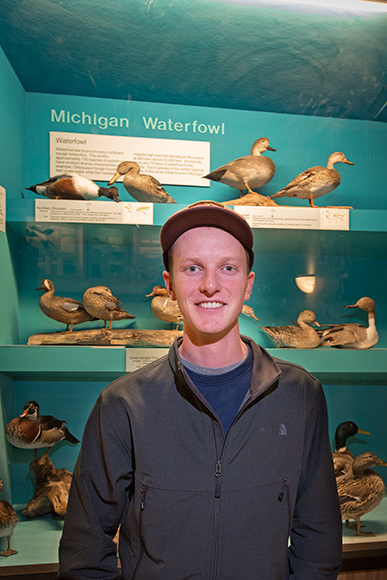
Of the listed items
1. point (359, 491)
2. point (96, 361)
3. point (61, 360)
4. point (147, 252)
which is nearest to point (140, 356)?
point (96, 361)

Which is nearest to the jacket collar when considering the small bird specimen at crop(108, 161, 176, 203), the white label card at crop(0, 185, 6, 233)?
the small bird specimen at crop(108, 161, 176, 203)

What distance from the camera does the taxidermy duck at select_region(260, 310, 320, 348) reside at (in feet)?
4.87

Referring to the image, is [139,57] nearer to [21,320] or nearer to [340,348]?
[21,320]

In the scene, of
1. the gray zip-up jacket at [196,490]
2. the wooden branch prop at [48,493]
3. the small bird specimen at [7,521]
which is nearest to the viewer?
the gray zip-up jacket at [196,490]

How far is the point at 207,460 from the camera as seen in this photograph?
77 centimetres

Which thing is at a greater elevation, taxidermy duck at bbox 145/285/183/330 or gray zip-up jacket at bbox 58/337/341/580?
taxidermy duck at bbox 145/285/183/330

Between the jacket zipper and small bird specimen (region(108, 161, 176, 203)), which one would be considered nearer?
the jacket zipper

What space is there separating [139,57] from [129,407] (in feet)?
3.94

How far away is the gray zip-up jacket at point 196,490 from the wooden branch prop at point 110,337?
58 centimetres

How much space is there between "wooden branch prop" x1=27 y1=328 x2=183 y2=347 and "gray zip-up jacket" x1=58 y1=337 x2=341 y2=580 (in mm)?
580

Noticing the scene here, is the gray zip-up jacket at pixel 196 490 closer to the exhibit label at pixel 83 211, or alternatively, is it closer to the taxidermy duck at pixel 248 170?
the exhibit label at pixel 83 211

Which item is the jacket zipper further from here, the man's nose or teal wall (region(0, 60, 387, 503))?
teal wall (region(0, 60, 387, 503))

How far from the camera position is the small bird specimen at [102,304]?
143cm

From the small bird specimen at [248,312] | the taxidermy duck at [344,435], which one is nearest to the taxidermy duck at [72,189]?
the small bird specimen at [248,312]
